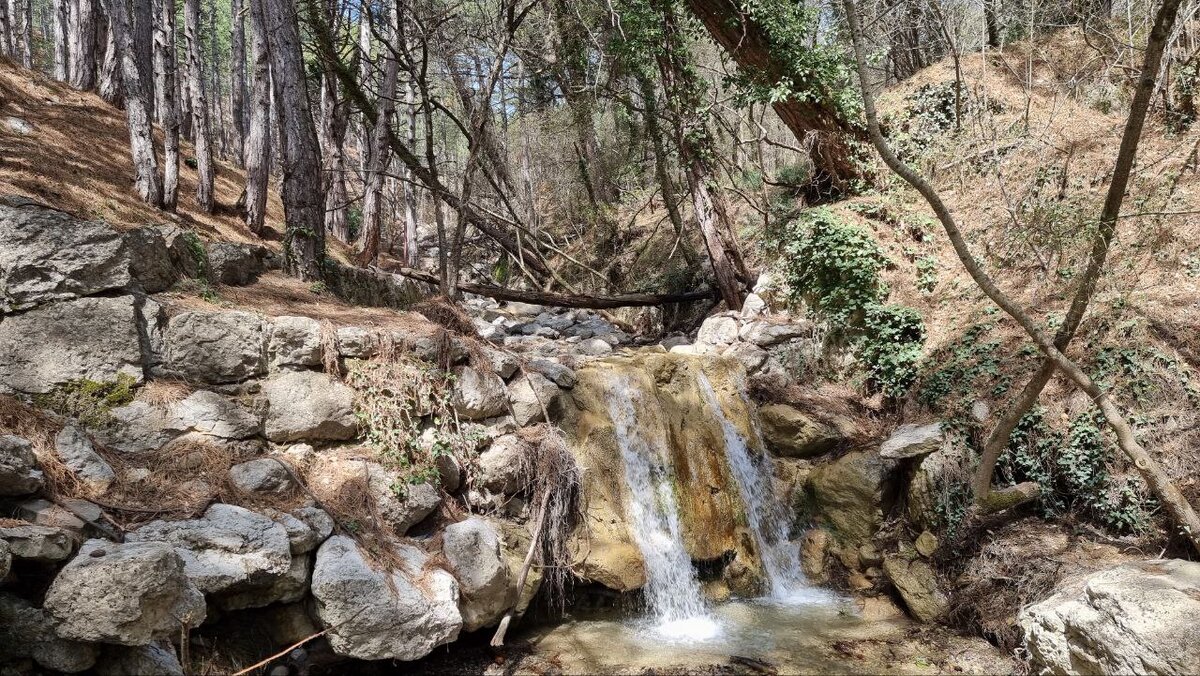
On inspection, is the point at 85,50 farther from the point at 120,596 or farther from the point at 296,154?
the point at 120,596

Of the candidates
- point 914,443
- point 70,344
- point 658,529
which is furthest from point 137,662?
point 914,443

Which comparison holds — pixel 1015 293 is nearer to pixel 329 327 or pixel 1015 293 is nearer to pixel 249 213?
pixel 329 327

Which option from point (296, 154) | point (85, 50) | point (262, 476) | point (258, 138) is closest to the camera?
point (262, 476)

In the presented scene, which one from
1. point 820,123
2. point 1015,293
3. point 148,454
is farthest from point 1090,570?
point 820,123

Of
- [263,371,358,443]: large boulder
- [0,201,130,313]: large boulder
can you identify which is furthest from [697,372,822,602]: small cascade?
[0,201,130,313]: large boulder

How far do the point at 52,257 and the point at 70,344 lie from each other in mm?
628

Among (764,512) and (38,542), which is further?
(764,512)

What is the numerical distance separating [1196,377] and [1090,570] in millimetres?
2288

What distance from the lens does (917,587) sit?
20.3ft

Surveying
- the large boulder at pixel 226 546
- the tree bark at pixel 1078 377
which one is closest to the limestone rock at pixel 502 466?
the large boulder at pixel 226 546

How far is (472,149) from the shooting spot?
27.5 ft

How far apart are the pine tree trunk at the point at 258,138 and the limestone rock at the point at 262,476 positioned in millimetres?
7583

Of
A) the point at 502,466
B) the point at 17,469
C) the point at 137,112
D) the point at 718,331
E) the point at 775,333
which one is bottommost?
the point at 502,466

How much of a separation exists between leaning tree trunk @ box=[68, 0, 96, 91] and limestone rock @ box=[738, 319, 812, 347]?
1360 cm
